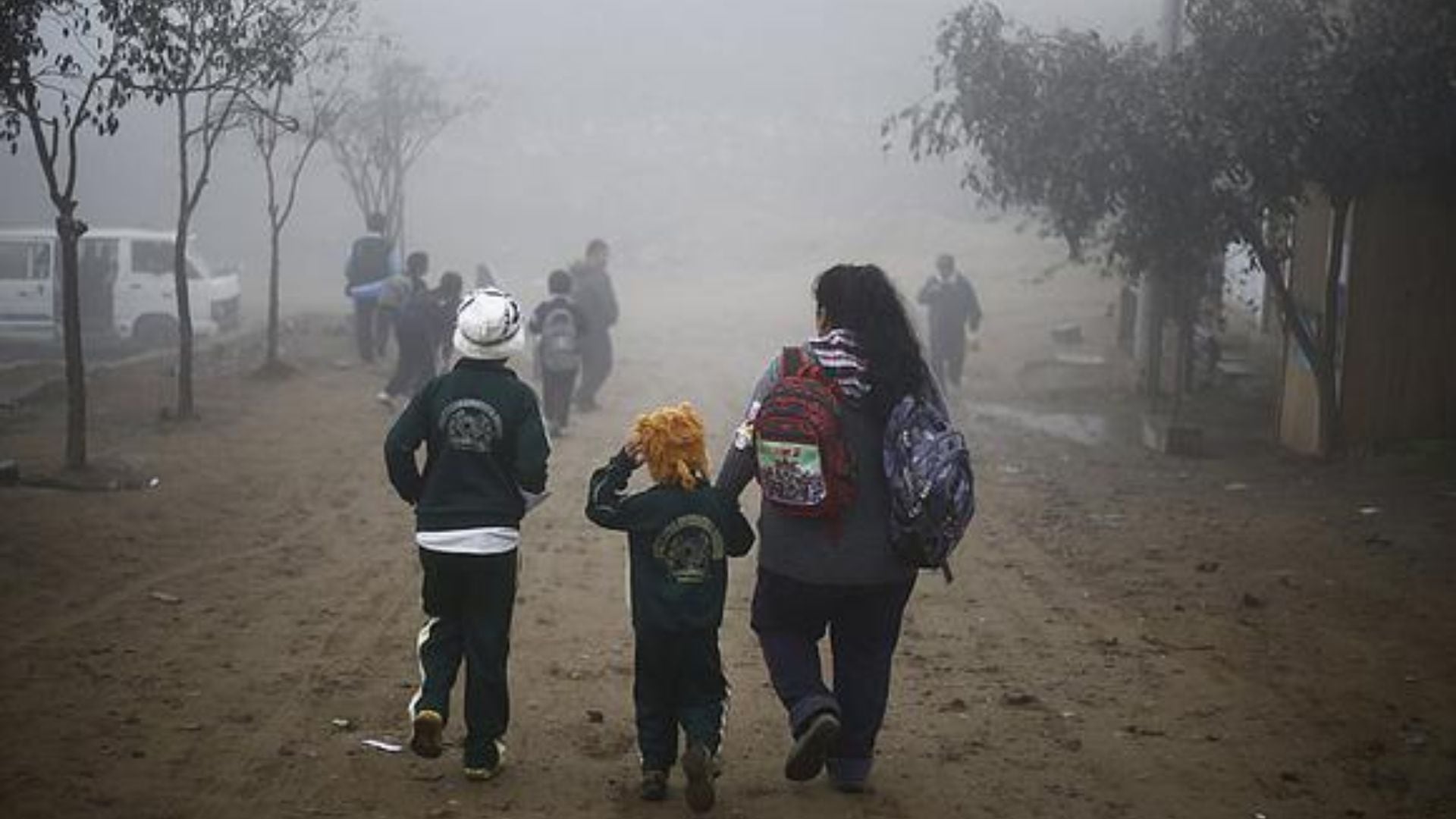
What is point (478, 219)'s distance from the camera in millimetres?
47906

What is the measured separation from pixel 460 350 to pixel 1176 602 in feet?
16.3

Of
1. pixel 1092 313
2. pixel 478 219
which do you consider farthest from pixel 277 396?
pixel 478 219

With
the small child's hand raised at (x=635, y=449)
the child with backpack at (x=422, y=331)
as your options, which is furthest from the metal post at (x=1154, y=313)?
the small child's hand raised at (x=635, y=449)

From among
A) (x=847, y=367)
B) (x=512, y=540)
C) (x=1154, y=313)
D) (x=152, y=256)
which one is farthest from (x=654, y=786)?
(x=152, y=256)

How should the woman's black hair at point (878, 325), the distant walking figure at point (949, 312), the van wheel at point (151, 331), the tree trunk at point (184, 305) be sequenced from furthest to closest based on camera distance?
1. the van wheel at point (151, 331)
2. the distant walking figure at point (949, 312)
3. the tree trunk at point (184, 305)
4. the woman's black hair at point (878, 325)

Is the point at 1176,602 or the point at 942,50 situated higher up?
the point at 942,50

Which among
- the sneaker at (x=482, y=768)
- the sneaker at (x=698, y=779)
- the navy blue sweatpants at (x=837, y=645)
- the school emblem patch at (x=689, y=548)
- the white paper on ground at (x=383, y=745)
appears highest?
the school emblem patch at (x=689, y=548)

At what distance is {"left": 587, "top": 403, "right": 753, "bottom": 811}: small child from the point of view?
528 cm

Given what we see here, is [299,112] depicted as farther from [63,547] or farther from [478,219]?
[63,547]

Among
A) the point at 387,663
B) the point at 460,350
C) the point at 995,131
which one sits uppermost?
the point at 995,131

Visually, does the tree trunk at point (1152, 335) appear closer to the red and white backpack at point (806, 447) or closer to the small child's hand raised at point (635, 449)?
the red and white backpack at point (806, 447)

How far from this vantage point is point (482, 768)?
561 cm

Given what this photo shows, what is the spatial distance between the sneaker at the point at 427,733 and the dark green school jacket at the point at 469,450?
2.23 ft

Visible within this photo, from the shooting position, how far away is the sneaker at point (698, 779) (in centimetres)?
523
